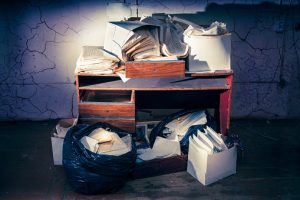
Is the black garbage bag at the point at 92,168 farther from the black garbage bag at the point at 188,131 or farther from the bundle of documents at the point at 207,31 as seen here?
the bundle of documents at the point at 207,31

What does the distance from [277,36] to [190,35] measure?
1.77m

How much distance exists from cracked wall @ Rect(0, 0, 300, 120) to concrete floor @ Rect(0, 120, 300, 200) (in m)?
0.46

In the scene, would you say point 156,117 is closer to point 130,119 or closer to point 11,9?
point 130,119

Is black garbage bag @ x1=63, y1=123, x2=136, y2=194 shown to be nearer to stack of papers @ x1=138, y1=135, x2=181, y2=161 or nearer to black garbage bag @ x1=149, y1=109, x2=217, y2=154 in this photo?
stack of papers @ x1=138, y1=135, x2=181, y2=161

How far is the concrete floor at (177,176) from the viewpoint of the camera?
3727mm

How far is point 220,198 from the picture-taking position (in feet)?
12.0

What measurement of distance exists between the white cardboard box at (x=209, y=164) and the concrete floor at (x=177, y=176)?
0.08 meters

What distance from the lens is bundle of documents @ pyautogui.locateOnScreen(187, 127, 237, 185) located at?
3.77 meters

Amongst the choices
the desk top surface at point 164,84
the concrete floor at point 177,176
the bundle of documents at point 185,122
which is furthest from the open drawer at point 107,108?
the concrete floor at point 177,176

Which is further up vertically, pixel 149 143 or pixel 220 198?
pixel 149 143

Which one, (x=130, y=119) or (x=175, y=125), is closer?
(x=130, y=119)

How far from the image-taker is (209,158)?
371 cm

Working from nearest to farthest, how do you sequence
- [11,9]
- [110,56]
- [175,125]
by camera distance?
[110,56], [175,125], [11,9]

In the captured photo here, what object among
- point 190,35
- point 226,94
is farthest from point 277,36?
point 190,35
